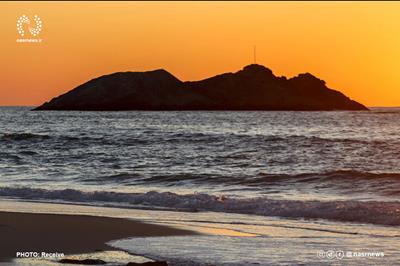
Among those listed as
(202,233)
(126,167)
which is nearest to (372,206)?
(202,233)

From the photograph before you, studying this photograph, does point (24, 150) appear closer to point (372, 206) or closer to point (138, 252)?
point (372, 206)

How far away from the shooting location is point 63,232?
15.1m

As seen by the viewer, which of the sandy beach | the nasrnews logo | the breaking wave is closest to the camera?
the nasrnews logo

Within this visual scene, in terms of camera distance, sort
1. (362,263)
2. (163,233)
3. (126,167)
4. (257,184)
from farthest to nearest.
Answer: (126,167), (257,184), (163,233), (362,263)

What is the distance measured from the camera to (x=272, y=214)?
19406 millimetres

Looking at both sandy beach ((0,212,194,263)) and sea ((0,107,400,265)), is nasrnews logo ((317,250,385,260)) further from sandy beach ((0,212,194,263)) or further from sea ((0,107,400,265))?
sandy beach ((0,212,194,263))

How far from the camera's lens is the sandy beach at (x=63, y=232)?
13.4 m

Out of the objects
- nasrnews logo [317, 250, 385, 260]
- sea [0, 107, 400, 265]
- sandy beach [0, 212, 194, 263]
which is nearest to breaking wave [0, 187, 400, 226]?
sea [0, 107, 400, 265]

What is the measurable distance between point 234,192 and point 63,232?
33.3 feet

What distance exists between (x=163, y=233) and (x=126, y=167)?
18.4m

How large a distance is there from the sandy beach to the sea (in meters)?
0.66

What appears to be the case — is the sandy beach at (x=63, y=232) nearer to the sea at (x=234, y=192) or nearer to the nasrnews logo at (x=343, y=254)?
the sea at (x=234, y=192)

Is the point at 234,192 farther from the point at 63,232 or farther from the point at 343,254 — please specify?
the point at 343,254

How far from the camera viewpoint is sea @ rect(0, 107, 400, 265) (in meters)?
13.5
